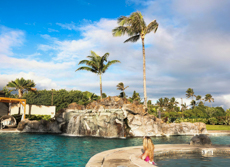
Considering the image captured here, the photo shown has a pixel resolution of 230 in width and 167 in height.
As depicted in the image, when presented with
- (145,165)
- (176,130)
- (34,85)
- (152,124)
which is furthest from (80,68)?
(145,165)

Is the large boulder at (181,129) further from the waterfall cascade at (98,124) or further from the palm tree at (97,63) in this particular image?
the palm tree at (97,63)

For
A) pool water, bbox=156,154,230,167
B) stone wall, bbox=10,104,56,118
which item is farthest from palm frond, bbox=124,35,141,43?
Answer: stone wall, bbox=10,104,56,118

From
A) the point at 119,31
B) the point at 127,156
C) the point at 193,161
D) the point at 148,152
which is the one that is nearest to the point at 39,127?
the point at 119,31

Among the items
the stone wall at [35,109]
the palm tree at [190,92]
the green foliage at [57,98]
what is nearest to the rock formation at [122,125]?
the stone wall at [35,109]

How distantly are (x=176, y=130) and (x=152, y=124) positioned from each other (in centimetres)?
362

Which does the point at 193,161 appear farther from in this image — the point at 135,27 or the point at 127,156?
the point at 135,27

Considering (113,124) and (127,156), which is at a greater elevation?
(127,156)

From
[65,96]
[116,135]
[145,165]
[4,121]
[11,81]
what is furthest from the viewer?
[65,96]

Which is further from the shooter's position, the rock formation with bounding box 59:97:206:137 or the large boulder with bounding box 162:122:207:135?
the large boulder with bounding box 162:122:207:135

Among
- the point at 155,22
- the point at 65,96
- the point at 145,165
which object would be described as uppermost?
the point at 155,22

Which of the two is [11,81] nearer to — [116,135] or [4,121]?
[4,121]

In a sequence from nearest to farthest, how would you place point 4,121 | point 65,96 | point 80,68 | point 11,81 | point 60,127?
point 60,127 < point 4,121 < point 80,68 < point 11,81 < point 65,96

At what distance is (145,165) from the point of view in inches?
229

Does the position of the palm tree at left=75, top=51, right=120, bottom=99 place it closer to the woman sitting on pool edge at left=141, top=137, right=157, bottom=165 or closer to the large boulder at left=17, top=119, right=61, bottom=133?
the large boulder at left=17, top=119, right=61, bottom=133
